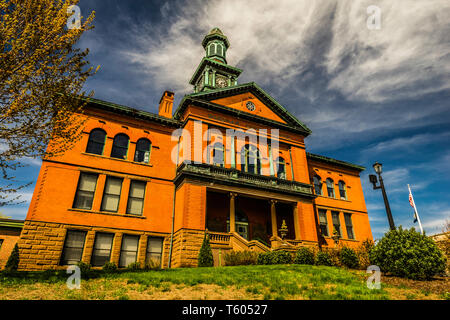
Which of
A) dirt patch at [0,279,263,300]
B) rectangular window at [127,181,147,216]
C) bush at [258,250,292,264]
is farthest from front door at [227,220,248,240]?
dirt patch at [0,279,263,300]

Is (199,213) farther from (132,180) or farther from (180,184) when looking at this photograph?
(132,180)

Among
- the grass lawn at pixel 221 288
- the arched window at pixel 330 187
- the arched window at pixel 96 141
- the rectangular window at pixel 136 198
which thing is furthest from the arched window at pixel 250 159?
the grass lawn at pixel 221 288

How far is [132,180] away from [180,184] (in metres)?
3.72

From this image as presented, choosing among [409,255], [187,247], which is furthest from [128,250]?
[409,255]

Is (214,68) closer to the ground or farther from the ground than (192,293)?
farther from the ground

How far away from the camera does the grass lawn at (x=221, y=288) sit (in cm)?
879

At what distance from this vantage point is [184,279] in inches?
429

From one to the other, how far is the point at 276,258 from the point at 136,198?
11.4m

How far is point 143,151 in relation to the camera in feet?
77.4

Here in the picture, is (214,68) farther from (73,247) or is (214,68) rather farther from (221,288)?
(221,288)

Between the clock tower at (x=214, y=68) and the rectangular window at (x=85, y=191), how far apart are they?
17501mm

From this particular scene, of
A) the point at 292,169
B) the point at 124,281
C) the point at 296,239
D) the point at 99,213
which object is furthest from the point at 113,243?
the point at 292,169

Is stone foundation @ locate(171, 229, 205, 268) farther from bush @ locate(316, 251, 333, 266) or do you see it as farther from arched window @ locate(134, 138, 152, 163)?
bush @ locate(316, 251, 333, 266)

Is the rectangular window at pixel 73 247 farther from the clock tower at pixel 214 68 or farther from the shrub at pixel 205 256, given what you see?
the clock tower at pixel 214 68
